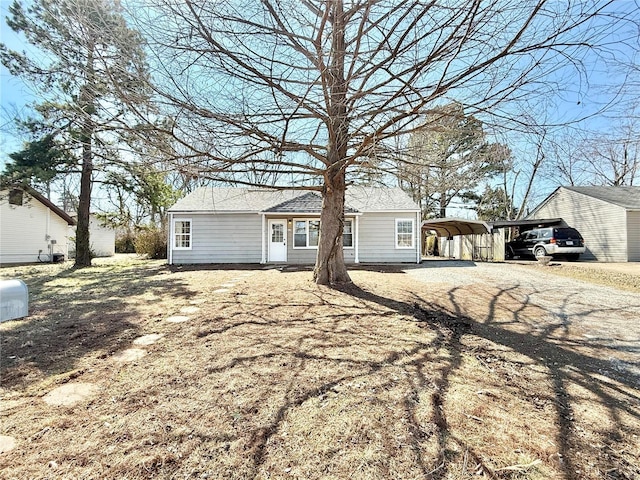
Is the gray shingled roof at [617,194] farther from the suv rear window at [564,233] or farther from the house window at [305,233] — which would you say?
the house window at [305,233]

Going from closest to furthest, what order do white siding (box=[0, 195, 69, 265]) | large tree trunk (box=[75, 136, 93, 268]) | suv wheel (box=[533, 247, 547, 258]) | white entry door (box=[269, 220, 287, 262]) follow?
large tree trunk (box=[75, 136, 93, 268]), white entry door (box=[269, 220, 287, 262]), suv wheel (box=[533, 247, 547, 258]), white siding (box=[0, 195, 69, 265])

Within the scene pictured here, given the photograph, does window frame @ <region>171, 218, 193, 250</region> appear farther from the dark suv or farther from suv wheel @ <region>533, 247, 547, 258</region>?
suv wheel @ <region>533, 247, 547, 258</region>

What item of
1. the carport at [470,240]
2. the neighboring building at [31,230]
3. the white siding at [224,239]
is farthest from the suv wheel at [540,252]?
the neighboring building at [31,230]

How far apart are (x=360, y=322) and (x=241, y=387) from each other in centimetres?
222

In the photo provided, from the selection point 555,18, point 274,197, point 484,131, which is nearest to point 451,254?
point 274,197

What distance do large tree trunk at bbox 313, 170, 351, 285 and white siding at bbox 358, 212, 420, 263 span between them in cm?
670

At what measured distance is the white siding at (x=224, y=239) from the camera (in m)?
13.6

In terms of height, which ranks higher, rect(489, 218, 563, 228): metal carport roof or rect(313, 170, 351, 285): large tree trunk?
rect(489, 218, 563, 228): metal carport roof

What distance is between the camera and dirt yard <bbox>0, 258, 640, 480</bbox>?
172cm

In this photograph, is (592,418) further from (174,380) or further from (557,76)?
(557,76)

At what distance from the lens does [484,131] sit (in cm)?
436

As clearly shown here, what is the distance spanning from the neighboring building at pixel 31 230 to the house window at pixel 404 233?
54.0ft

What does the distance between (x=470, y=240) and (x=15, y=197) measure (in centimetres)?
2332

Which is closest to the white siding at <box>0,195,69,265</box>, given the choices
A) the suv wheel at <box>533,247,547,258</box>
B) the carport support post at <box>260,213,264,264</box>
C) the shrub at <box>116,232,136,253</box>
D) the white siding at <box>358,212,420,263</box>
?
the shrub at <box>116,232,136,253</box>
